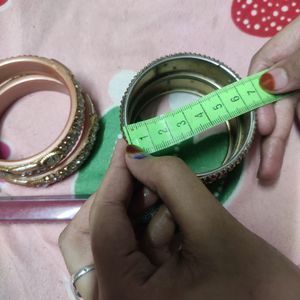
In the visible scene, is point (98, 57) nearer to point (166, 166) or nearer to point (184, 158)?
point (184, 158)

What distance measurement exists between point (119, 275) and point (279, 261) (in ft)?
0.65

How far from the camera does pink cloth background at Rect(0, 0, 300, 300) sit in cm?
76

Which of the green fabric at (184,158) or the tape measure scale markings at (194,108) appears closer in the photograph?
the tape measure scale markings at (194,108)

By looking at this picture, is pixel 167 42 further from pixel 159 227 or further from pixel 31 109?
pixel 159 227

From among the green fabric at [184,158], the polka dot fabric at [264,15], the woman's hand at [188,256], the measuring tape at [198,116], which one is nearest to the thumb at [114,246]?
the woman's hand at [188,256]

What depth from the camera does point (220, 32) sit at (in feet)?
2.87

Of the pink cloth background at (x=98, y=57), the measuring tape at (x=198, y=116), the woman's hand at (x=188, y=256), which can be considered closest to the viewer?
the woman's hand at (x=188, y=256)

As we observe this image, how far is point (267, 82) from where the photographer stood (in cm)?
68

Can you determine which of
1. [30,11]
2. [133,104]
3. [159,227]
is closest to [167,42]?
[133,104]

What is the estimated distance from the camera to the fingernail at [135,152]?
554 mm

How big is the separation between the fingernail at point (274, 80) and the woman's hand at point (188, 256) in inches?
10.7

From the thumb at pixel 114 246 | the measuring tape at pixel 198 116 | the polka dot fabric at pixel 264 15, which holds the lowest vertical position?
A: the thumb at pixel 114 246

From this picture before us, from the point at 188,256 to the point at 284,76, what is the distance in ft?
1.14

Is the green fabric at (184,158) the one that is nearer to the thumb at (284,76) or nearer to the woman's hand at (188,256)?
the thumb at (284,76)
